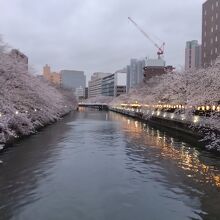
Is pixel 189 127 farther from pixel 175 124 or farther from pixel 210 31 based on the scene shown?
pixel 210 31

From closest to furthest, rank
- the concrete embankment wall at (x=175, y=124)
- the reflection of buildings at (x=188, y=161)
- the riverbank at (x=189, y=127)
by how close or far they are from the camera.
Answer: the reflection of buildings at (x=188, y=161), the riverbank at (x=189, y=127), the concrete embankment wall at (x=175, y=124)

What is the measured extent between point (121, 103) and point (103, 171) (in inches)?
5759

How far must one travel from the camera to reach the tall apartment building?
88562mm

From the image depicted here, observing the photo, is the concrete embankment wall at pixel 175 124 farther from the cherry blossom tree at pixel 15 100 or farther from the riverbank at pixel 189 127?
the cherry blossom tree at pixel 15 100

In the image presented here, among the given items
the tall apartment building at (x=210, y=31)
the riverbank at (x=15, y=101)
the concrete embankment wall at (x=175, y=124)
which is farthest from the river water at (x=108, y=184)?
the tall apartment building at (x=210, y=31)

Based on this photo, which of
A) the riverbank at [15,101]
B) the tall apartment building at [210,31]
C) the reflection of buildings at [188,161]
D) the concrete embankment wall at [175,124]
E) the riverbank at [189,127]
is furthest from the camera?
the tall apartment building at [210,31]

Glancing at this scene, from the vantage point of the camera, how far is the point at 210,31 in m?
92.6

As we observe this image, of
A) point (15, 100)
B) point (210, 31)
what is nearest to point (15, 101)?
point (15, 100)

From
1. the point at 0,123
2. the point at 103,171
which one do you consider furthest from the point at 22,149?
the point at 103,171

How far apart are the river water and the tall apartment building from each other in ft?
211

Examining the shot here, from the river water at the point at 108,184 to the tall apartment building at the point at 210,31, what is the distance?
64.2m

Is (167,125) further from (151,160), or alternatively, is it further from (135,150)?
(151,160)

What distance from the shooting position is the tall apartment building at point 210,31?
88.6 m

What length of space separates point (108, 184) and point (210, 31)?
267ft
